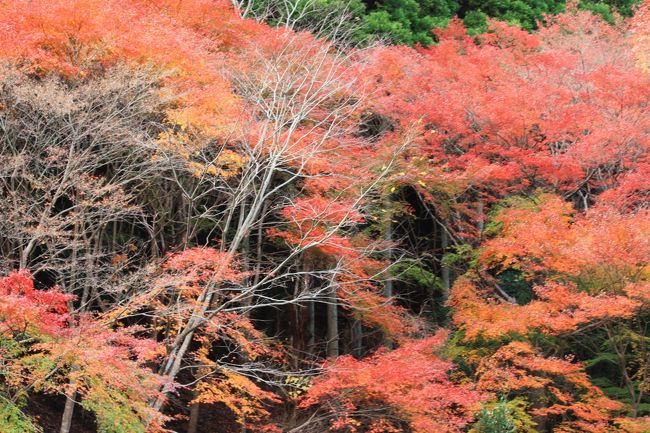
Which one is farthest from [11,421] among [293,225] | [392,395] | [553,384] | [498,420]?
[553,384]

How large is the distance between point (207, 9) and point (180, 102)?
4.80 meters

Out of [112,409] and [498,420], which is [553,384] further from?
[112,409]

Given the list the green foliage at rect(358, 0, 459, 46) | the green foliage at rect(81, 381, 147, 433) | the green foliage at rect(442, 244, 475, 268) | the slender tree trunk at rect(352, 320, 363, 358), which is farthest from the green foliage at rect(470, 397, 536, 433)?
the green foliage at rect(358, 0, 459, 46)

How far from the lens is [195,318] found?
1114 centimetres

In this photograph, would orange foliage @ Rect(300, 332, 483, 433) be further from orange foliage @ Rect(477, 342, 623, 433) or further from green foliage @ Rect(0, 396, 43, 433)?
green foliage @ Rect(0, 396, 43, 433)

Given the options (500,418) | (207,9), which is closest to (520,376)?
(500,418)

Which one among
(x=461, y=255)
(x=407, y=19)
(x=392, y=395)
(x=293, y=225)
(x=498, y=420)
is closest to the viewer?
(x=392, y=395)

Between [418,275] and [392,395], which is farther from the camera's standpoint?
[418,275]

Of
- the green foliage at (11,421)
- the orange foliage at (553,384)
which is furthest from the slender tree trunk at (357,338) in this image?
the green foliage at (11,421)

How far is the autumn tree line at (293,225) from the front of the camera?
10938mm

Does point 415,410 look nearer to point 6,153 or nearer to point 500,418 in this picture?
point 500,418

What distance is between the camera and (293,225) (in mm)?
14883

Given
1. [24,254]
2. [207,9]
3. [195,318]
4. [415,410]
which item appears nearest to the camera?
[24,254]

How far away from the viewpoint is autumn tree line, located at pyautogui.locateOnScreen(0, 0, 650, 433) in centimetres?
1094
